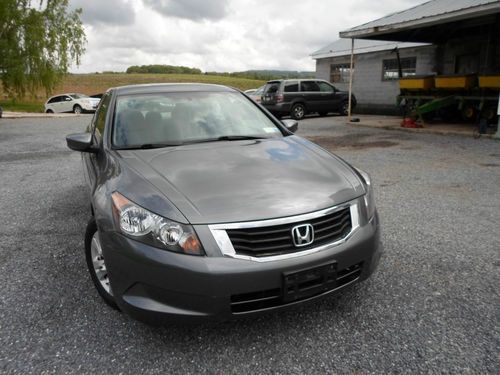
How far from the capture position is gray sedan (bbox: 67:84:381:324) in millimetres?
2049

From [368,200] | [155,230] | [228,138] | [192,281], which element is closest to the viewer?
[192,281]

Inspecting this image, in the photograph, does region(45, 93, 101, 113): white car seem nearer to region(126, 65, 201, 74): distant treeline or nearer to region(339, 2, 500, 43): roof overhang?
region(339, 2, 500, 43): roof overhang

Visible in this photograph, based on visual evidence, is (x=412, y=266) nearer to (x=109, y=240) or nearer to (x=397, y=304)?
(x=397, y=304)

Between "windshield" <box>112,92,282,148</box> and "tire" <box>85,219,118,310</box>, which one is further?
"windshield" <box>112,92,282,148</box>

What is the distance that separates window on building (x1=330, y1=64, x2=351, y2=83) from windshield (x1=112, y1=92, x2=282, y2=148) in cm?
1842

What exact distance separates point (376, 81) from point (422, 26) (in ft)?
24.4

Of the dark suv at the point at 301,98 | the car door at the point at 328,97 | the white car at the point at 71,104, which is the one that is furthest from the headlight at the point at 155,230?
the white car at the point at 71,104

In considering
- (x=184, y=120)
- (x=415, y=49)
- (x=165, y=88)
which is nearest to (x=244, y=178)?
(x=184, y=120)

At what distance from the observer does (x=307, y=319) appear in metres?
2.56

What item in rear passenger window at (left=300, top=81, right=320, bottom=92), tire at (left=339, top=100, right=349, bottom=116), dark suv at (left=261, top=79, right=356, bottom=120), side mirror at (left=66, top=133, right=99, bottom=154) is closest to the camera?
side mirror at (left=66, top=133, right=99, bottom=154)

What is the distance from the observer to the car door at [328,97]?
17625mm

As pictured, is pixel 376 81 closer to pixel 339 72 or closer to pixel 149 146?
pixel 339 72

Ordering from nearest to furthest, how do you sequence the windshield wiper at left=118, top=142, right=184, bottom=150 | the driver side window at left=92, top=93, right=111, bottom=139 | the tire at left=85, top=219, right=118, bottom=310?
the tire at left=85, top=219, right=118, bottom=310
the windshield wiper at left=118, top=142, right=184, bottom=150
the driver side window at left=92, top=93, right=111, bottom=139

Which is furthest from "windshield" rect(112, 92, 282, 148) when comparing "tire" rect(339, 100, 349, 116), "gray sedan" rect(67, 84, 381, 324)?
"tire" rect(339, 100, 349, 116)
